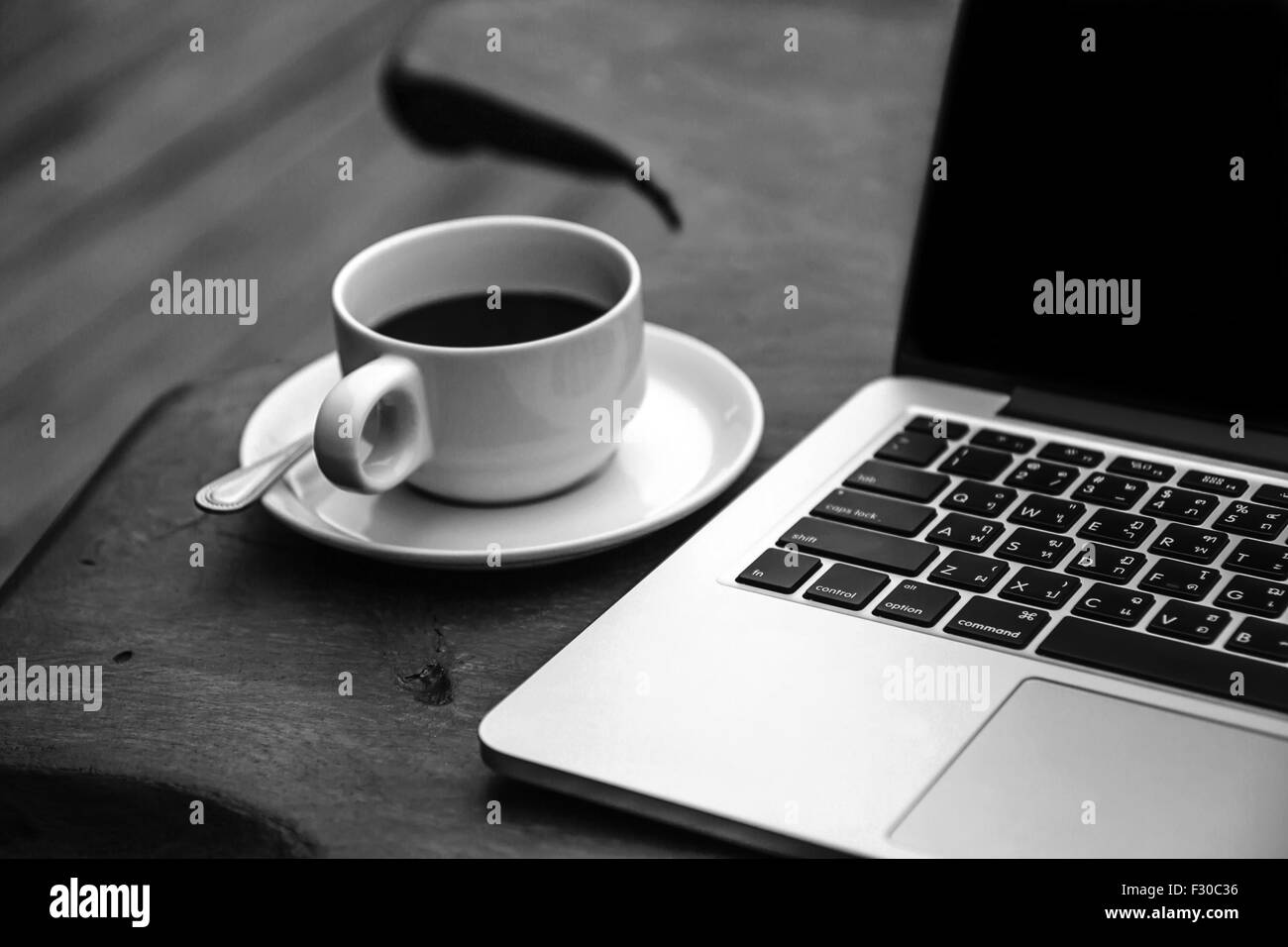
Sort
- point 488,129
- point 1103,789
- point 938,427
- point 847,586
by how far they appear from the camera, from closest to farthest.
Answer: point 1103,789
point 847,586
point 938,427
point 488,129

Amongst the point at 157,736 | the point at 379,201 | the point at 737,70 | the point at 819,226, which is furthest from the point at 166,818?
the point at 379,201

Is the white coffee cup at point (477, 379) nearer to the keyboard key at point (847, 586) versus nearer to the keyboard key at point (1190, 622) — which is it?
the keyboard key at point (847, 586)

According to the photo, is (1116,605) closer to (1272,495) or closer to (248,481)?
(1272,495)

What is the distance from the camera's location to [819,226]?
916 millimetres

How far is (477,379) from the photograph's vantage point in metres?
0.57

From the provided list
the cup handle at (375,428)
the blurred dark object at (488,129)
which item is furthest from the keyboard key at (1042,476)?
the blurred dark object at (488,129)

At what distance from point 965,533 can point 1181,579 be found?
8 cm

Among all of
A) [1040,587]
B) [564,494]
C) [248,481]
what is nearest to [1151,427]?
[1040,587]

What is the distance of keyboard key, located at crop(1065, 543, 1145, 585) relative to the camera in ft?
1.71

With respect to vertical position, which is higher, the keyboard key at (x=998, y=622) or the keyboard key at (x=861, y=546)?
the keyboard key at (x=861, y=546)

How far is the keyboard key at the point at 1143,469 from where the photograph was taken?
58 cm
